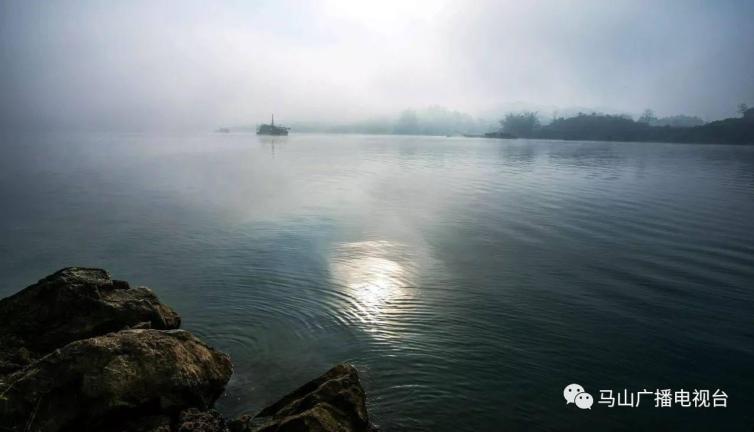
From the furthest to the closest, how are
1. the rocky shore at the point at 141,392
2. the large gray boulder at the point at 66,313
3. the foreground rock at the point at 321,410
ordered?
1. the large gray boulder at the point at 66,313
2. the rocky shore at the point at 141,392
3. the foreground rock at the point at 321,410

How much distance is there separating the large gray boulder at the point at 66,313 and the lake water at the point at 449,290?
10.2 ft

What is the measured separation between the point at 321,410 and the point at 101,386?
4.79 metres

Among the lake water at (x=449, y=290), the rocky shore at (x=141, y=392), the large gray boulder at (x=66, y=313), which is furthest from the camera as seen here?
the lake water at (x=449, y=290)

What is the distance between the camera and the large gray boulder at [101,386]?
356 inches

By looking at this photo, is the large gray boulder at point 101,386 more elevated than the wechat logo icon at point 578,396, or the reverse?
the large gray boulder at point 101,386

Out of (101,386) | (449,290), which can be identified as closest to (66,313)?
(101,386)

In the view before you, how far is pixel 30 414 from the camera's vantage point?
29.5 ft

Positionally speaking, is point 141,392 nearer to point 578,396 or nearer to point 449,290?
point 578,396

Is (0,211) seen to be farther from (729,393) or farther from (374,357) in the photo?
(729,393)

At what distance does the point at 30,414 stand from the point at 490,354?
41.1ft

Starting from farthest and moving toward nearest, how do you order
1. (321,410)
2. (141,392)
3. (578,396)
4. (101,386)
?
1. (578,396)
2. (141,392)
3. (101,386)
4. (321,410)

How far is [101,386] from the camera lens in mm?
9234

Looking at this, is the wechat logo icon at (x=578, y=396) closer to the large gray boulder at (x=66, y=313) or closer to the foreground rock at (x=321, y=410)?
the foreground rock at (x=321, y=410)

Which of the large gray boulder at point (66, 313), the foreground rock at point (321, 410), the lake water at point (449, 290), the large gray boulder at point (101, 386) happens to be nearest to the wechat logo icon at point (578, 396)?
the lake water at point (449, 290)
